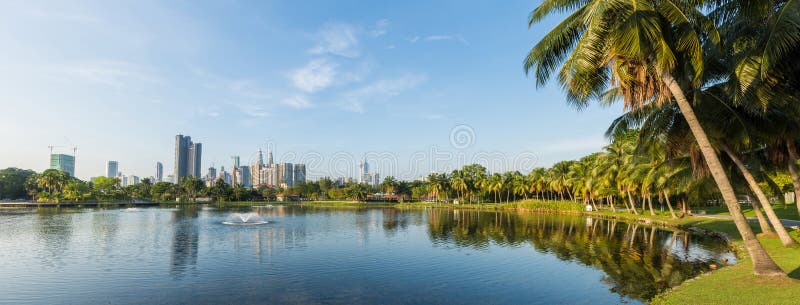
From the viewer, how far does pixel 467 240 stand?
122 feet

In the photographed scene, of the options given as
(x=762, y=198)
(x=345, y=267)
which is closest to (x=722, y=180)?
(x=762, y=198)

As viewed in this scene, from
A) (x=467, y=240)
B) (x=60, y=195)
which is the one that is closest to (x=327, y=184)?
(x=60, y=195)

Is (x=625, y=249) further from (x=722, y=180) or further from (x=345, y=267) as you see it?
(x=345, y=267)

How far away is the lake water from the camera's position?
18047mm

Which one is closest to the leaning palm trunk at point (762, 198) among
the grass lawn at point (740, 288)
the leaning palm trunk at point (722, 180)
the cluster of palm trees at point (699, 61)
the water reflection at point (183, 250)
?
the cluster of palm trees at point (699, 61)

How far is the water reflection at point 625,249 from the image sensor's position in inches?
818

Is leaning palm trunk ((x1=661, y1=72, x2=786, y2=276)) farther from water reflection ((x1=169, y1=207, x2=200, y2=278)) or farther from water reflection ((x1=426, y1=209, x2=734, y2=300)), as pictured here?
water reflection ((x1=169, y1=207, x2=200, y2=278))

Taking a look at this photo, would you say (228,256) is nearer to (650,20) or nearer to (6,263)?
(6,263)

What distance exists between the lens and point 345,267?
24.7 m

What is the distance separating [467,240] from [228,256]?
64.9 ft

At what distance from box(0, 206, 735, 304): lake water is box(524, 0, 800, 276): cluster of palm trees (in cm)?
762

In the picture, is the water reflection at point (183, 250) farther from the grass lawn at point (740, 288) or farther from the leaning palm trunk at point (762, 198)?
the leaning palm trunk at point (762, 198)

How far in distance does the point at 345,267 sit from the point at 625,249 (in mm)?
20470

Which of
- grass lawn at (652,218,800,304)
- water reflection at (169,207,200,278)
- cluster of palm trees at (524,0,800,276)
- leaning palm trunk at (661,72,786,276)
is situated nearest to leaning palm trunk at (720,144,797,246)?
cluster of palm trees at (524,0,800,276)
